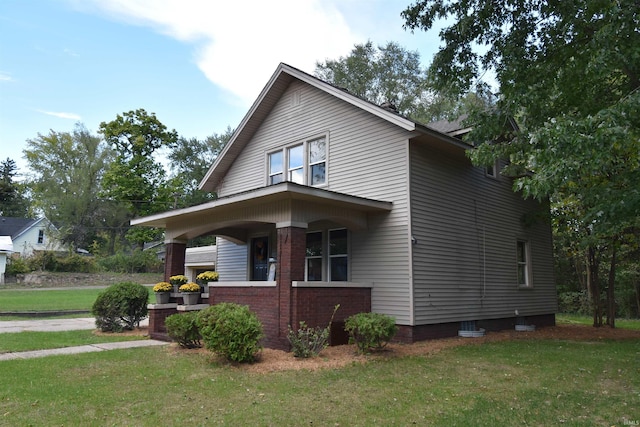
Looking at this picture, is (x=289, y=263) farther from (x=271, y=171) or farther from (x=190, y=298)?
(x=271, y=171)

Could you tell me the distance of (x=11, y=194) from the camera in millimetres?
50469

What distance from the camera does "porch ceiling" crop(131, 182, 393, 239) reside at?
9289mm

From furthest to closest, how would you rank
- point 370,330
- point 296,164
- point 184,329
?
point 296,164 → point 184,329 → point 370,330

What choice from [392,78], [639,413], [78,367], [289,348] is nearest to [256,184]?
[289,348]

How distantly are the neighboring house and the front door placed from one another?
124ft

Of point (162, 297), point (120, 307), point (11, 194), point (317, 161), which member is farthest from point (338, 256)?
point (11, 194)

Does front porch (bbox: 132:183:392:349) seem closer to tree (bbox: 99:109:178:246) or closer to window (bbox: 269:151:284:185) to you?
window (bbox: 269:151:284:185)

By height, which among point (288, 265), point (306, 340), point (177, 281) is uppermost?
point (288, 265)

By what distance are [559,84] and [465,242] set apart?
4543mm

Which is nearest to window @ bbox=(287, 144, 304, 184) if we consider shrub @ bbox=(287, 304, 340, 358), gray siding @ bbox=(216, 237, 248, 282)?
gray siding @ bbox=(216, 237, 248, 282)

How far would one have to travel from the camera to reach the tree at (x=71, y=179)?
45.4m

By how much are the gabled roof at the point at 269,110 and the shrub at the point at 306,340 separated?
198 inches

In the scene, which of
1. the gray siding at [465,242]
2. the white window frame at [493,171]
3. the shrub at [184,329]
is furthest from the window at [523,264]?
the shrub at [184,329]

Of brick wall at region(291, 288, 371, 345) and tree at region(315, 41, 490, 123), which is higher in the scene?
tree at region(315, 41, 490, 123)
